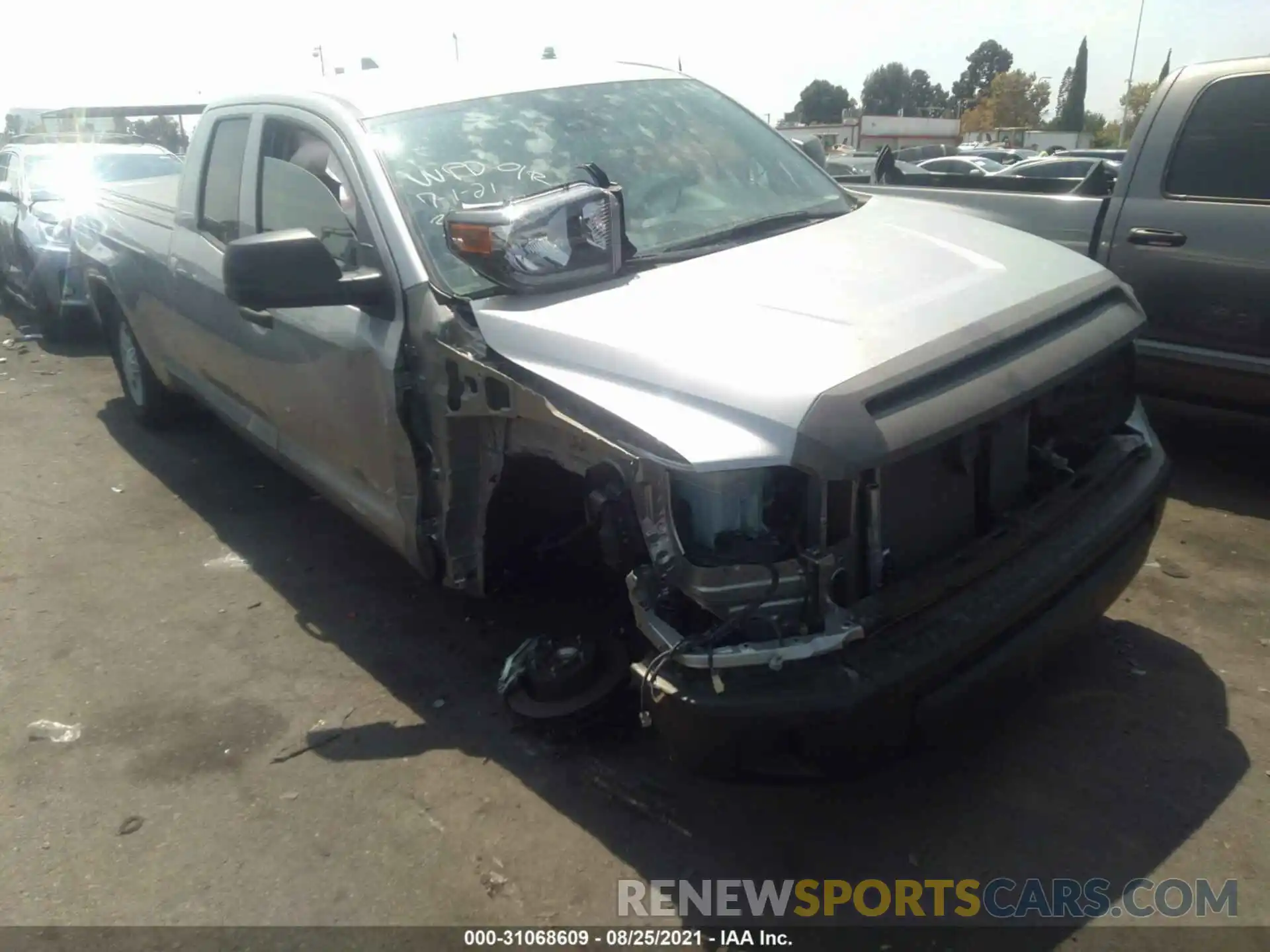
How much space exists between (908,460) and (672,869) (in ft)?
3.90

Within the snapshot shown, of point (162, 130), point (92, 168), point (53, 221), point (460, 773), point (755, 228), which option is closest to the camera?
point (460, 773)

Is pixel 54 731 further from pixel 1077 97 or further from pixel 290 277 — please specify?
pixel 1077 97

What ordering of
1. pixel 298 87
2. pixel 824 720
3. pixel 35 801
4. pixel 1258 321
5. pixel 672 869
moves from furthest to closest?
pixel 1258 321
pixel 298 87
pixel 35 801
pixel 672 869
pixel 824 720

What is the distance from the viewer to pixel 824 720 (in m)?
2.20

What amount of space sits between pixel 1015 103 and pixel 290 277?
81.2 metres

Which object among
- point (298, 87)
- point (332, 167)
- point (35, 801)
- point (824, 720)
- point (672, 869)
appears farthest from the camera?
point (298, 87)

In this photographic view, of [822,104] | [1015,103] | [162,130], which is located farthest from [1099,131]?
[162,130]

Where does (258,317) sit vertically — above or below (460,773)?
above

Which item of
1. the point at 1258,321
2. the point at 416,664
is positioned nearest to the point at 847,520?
the point at 416,664

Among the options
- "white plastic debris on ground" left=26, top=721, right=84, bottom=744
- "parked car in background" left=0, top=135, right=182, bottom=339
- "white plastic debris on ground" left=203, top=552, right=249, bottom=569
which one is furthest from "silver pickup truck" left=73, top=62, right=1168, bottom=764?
"parked car in background" left=0, top=135, right=182, bottom=339

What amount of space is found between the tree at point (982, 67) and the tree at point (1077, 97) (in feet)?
51.9

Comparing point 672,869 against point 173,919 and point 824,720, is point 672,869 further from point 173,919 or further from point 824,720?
point 173,919

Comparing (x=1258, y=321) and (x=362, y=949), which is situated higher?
(x=1258, y=321)

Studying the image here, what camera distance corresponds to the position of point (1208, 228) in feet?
14.9
